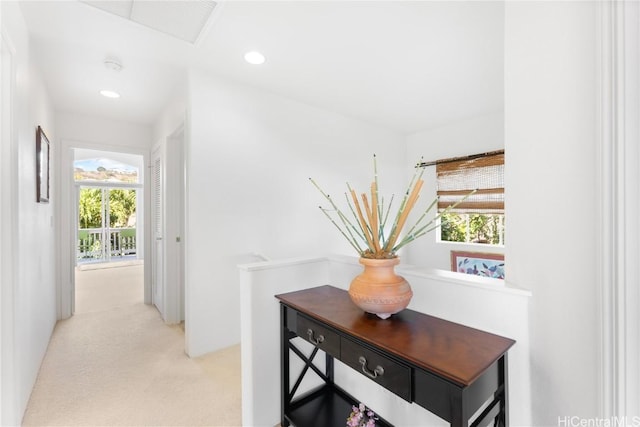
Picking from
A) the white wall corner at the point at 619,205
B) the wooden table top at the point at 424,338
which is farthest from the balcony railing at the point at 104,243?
the white wall corner at the point at 619,205

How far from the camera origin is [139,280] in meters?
5.13

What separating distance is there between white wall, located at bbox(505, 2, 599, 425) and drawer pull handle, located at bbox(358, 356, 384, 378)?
55cm

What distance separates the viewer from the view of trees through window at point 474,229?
3.54m

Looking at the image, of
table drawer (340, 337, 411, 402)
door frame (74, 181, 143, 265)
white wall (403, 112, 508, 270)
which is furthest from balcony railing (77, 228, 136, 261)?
table drawer (340, 337, 411, 402)

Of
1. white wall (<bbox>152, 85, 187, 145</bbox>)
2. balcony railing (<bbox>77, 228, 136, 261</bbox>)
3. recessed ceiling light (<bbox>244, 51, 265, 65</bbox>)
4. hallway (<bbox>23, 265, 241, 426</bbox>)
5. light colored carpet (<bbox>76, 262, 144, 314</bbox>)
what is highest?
recessed ceiling light (<bbox>244, 51, 265, 65</bbox>)

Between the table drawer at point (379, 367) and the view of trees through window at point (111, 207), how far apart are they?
8.35 m

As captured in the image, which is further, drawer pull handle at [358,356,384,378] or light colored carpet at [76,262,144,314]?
light colored carpet at [76,262,144,314]

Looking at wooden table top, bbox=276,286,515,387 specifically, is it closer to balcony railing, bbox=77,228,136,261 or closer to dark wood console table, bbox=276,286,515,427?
dark wood console table, bbox=276,286,515,427

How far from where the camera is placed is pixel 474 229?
3773 millimetres

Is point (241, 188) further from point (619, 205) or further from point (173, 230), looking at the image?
point (619, 205)

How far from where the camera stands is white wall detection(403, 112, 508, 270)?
3.54m

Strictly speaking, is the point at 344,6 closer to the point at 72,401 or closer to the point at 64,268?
the point at 72,401

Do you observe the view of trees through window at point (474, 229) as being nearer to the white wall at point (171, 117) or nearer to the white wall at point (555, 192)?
the white wall at point (555, 192)

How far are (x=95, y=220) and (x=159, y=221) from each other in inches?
214
